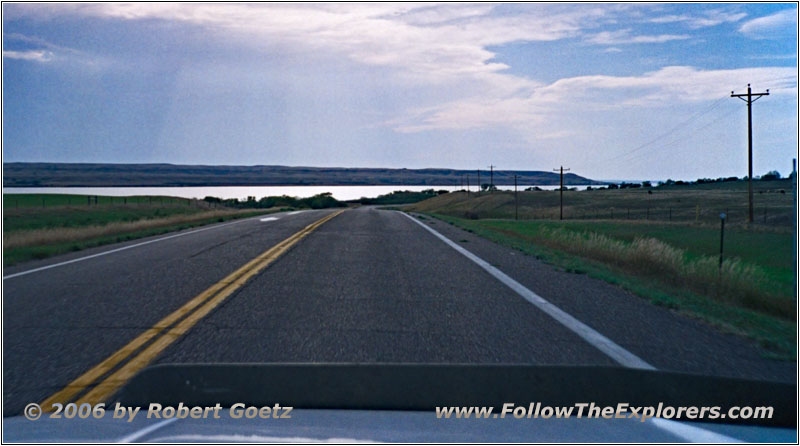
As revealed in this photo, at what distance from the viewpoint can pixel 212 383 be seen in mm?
5707

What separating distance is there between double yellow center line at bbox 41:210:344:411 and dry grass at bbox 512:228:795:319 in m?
9.02

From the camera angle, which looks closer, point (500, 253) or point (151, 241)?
point (500, 253)

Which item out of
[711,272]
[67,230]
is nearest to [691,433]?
[711,272]

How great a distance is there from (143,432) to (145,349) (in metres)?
3.13

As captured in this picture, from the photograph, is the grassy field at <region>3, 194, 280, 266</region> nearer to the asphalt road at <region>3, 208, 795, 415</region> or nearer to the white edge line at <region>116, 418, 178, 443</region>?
the asphalt road at <region>3, 208, 795, 415</region>

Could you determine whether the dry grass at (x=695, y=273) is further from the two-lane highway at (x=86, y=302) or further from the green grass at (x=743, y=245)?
the two-lane highway at (x=86, y=302)

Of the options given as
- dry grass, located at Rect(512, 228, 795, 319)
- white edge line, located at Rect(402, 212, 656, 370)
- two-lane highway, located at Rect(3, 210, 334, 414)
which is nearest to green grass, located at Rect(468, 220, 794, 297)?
dry grass, located at Rect(512, 228, 795, 319)

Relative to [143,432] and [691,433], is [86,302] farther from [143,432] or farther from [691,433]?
[691,433]

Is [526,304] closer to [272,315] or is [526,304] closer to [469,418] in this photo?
[272,315]

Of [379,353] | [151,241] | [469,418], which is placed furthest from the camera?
[151,241]

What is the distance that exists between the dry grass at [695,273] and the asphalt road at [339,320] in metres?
2.84

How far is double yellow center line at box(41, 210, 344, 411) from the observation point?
5.58 metres

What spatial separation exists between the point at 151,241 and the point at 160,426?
61.9 ft

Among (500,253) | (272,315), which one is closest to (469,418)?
(272,315)
